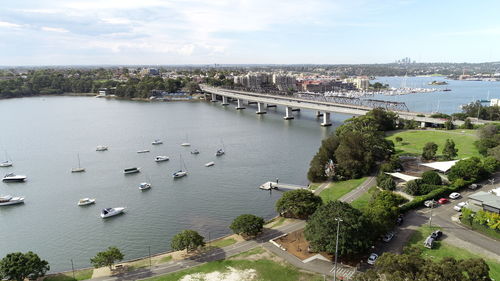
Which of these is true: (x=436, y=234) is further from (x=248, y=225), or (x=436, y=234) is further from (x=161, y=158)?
(x=161, y=158)

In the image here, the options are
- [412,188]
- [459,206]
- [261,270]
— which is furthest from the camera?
[412,188]

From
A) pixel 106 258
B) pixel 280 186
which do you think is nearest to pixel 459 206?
pixel 280 186

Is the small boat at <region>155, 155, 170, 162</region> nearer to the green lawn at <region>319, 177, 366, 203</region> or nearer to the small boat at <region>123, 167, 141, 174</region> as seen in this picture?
the small boat at <region>123, 167, 141, 174</region>

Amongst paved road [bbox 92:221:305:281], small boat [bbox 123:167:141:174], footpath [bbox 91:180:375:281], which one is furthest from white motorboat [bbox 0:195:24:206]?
paved road [bbox 92:221:305:281]

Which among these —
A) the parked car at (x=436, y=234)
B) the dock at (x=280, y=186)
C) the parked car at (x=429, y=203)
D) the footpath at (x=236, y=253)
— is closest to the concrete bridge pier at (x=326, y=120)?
the dock at (x=280, y=186)

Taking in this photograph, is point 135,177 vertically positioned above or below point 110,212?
above

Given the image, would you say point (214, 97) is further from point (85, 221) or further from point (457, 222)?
point (457, 222)

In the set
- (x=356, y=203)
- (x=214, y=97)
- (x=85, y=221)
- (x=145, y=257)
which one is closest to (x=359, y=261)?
(x=356, y=203)

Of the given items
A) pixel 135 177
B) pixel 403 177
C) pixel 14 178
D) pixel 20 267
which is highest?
pixel 403 177
